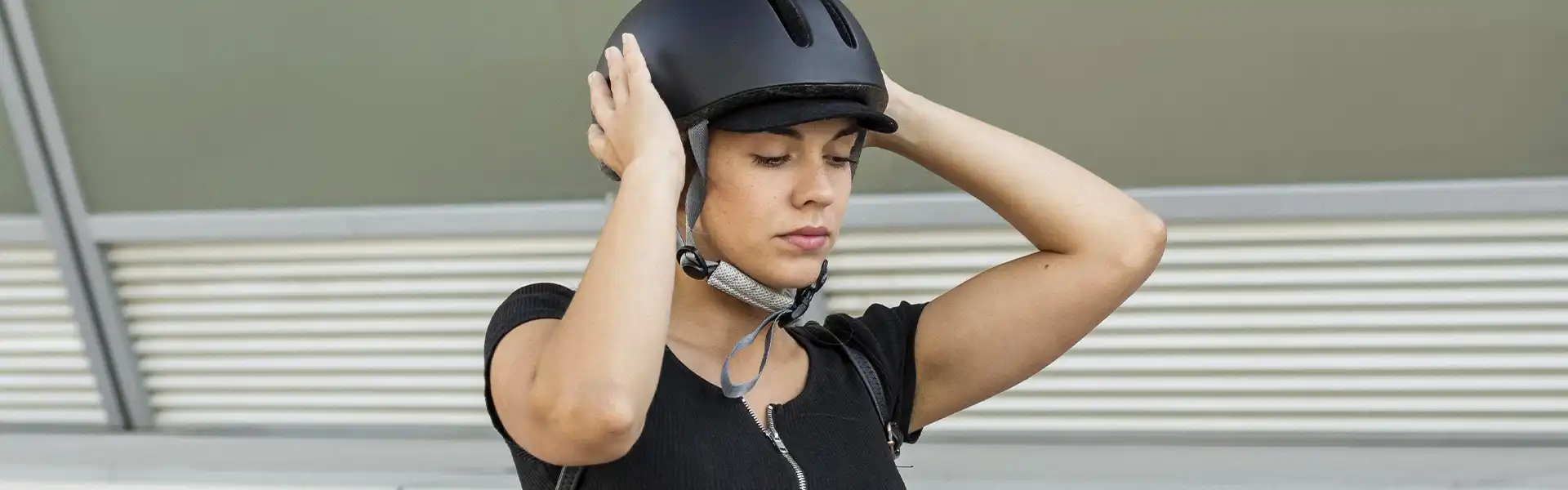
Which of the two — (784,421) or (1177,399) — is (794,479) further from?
(1177,399)

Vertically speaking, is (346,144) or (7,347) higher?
(346,144)

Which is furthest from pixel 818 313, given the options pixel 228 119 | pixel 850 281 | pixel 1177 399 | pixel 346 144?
pixel 228 119

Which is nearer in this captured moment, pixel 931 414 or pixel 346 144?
pixel 931 414

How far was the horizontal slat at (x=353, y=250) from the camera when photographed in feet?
12.2

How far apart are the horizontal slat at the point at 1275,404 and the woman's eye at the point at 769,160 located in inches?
87.9

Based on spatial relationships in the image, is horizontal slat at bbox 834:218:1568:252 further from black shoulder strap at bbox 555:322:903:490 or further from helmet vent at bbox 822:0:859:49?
helmet vent at bbox 822:0:859:49

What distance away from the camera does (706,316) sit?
1.63m

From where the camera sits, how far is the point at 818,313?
357 centimetres

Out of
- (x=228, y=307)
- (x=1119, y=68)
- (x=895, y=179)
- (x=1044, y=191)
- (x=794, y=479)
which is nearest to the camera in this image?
(x=794, y=479)

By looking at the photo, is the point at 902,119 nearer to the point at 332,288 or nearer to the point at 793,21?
the point at 793,21

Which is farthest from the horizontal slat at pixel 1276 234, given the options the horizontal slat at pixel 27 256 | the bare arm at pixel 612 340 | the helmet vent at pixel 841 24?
the horizontal slat at pixel 27 256

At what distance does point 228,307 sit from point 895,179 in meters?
2.02

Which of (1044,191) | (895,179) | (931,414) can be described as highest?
(895,179)

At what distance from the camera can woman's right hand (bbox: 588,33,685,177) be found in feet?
4.40
